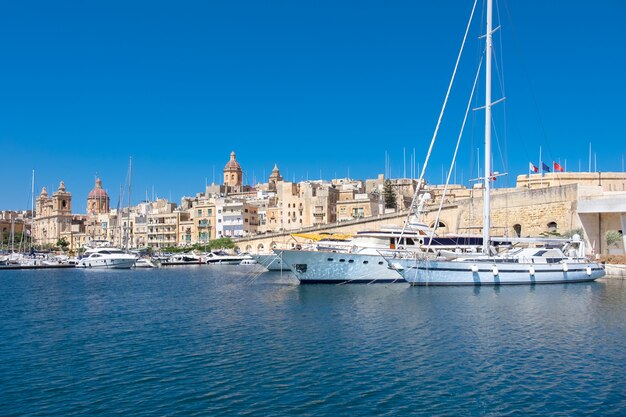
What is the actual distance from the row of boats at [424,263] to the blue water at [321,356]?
3.63 meters

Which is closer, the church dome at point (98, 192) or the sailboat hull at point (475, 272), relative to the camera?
the sailboat hull at point (475, 272)

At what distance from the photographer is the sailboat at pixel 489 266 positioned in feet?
101

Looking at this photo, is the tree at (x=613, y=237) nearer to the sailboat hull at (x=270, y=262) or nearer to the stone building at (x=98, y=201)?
the sailboat hull at (x=270, y=262)

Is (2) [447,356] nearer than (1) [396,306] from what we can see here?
Yes

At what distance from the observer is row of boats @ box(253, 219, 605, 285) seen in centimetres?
3075

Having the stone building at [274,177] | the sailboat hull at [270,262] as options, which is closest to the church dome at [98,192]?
the stone building at [274,177]

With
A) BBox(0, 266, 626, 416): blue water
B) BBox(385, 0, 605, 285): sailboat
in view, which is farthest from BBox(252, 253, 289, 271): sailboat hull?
BBox(0, 266, 626, 416): blue water

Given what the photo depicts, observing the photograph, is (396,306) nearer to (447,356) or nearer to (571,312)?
(571,312)

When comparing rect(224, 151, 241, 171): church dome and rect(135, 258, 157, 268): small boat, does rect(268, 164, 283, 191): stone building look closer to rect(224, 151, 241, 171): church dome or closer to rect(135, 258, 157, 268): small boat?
rect(224, 151, 241, 171): church dome

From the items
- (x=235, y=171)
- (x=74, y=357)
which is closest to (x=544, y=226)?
(x=74, y=357)

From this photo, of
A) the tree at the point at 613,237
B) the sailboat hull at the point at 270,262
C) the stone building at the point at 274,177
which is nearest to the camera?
the tree at the point at 613,237

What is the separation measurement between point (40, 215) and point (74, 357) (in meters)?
129

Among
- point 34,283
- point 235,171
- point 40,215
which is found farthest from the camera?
point 40,215

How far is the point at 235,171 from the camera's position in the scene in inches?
4737
